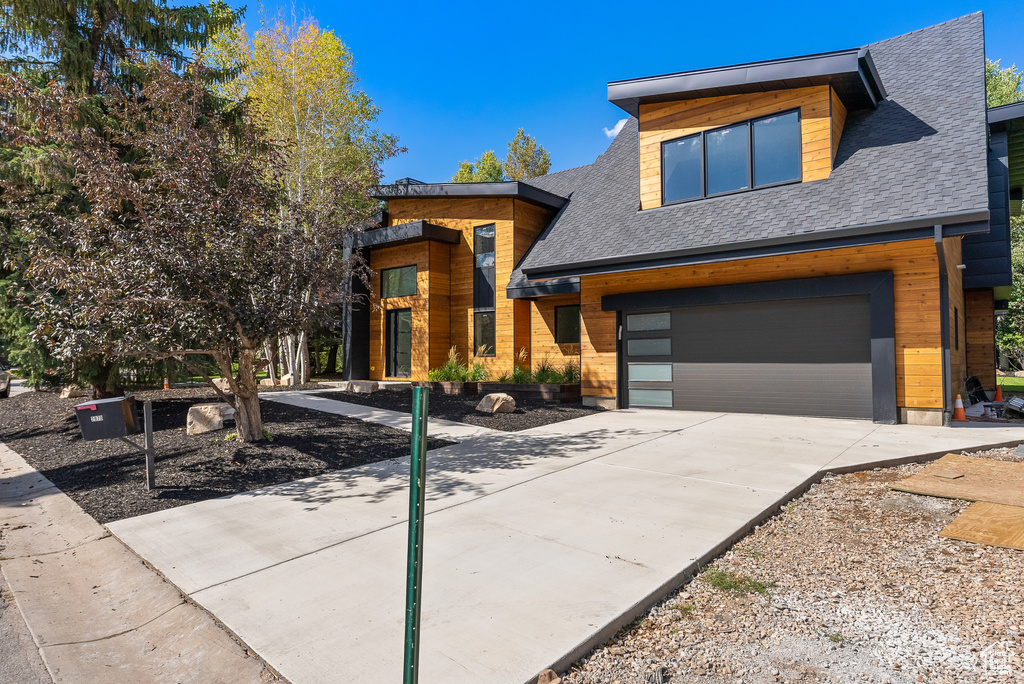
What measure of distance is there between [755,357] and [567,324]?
17.3 ft

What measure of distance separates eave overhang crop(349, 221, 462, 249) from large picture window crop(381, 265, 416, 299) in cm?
83

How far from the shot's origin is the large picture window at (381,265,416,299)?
642 inches

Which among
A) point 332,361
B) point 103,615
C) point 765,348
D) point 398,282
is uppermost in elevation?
point 398,282

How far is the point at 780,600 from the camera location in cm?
296

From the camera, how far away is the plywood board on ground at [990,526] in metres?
3.64

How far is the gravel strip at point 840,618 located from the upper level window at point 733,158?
7665 millimetres

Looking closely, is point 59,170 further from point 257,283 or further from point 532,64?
point 532,64

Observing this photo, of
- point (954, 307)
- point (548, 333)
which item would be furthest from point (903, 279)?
point (548, 333)

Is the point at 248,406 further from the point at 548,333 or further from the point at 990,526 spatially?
the point at 548,333

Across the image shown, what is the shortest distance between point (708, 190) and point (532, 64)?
48.6ft

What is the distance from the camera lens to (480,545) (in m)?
3.72

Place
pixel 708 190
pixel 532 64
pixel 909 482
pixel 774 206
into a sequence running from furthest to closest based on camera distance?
pixel 532 64 → pixel 708 190 → pixel 774 206 → pixel 909 482

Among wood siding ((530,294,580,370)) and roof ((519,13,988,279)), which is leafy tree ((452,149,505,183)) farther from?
roof ((519,13,988,279))

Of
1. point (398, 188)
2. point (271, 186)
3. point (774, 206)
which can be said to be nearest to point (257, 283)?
point (271, 186)
